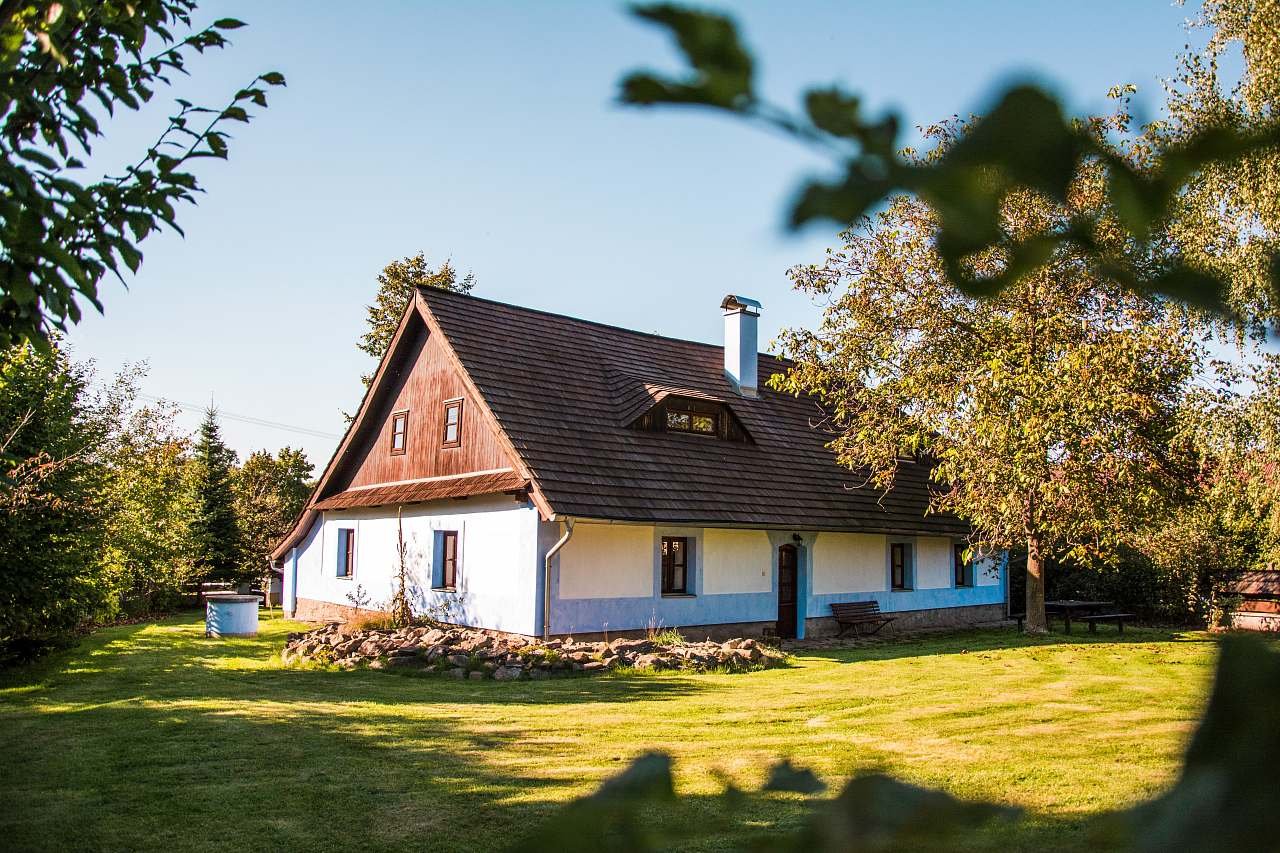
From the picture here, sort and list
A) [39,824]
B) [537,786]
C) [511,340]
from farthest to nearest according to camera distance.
→ [511,340] < [537,786] < [39,824]

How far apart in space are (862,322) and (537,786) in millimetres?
15734

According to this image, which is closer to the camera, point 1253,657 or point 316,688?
point 1253,657

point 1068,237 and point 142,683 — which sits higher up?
point 1068,237

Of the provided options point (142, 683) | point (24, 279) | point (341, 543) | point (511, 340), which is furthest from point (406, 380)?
point (24, 279)

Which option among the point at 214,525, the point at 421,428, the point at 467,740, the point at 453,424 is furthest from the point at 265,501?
the point at 467,740

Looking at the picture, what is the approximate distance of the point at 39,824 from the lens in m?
6.39

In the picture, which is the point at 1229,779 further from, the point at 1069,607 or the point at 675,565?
the point at 1069,607

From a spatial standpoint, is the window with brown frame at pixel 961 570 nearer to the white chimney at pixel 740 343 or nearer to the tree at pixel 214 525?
the white chimney at pixel 740 343

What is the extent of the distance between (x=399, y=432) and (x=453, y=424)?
2.61m

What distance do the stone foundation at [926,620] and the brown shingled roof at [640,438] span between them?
2.19 m

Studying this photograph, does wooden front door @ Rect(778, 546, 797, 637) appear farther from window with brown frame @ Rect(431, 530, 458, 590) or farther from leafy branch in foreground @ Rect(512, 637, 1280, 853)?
leafy branch in foreground @ Rect(512, 637, 1280, 853)

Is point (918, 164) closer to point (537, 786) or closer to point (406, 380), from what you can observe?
point (537, 786)

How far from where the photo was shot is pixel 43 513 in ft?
43.1

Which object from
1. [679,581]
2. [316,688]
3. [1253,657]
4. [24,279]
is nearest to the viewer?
[1253,657]
